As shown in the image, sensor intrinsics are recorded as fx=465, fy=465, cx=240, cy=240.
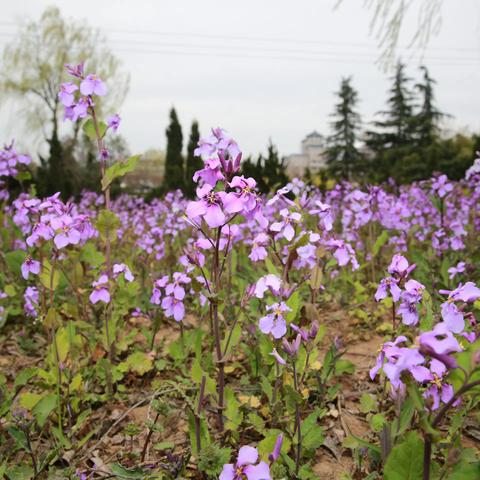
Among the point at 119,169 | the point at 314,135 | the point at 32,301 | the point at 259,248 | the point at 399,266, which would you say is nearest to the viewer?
the point at 399,266

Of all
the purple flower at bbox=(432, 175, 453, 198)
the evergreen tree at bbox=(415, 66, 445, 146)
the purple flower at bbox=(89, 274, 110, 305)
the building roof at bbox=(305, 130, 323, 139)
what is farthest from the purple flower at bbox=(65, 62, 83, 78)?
the building roof at bbox=(305, 130, 323, 139)

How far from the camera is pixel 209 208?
1.49 meters

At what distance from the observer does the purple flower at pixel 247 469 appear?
1.22 meters

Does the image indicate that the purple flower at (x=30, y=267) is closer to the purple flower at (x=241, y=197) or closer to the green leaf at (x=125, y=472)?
the green leaf at (x=125, y=472)

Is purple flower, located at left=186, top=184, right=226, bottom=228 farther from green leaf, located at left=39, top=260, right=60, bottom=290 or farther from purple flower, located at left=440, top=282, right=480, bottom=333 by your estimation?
green leaf, located at left=39, top=260, right=60, bottom=290

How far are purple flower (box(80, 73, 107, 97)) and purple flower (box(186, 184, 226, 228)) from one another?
1.13 m

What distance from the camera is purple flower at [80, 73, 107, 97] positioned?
2293 millimetres

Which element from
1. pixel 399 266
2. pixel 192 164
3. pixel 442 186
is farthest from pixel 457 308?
pixel 192 164

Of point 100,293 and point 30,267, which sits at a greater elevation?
point 30,267

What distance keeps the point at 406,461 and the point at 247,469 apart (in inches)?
16.0

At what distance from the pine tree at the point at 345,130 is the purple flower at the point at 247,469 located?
39.7 meters

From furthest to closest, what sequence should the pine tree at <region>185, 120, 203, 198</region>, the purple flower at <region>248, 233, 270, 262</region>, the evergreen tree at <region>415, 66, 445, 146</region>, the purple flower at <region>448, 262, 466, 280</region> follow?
the evergreen tree at <region>415, 66, 445, 146</region>
the pine tree at <region>185, 120, 203, 198</region>
the purple flower at <region>448, 262, 466, 280</region>
the purple flower at <region>248, 233, 270, 262</region>

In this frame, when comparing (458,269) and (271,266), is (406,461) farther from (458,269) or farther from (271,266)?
(458,269)

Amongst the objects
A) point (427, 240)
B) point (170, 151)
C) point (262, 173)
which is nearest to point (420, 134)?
point (170, 151)
